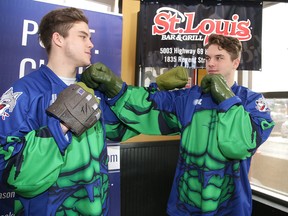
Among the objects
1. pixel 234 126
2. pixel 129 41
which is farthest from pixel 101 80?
pixel 129 41

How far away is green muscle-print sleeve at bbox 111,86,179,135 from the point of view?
1498 mm

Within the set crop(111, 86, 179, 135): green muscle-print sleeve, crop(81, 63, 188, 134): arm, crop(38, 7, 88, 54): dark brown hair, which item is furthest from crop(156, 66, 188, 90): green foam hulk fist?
crop(38, 7, 88, 54): dark brown hair

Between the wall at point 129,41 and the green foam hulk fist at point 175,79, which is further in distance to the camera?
the wall at point 129,41

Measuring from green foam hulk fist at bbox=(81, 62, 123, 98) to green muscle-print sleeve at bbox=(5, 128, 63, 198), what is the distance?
0.43 m

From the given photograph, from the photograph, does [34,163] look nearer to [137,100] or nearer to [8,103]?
[8,103]

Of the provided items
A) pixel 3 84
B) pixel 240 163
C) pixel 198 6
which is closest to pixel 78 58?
pixel 3 84

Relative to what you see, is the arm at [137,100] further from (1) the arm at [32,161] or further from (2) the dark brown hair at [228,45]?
(1) the arm at [32,161]

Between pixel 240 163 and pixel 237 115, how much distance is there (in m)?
0.34

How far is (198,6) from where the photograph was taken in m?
2.19

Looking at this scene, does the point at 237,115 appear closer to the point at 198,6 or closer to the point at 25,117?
the point at 25,117

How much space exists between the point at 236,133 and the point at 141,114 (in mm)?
523

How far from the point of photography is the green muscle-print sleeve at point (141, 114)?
1.50m

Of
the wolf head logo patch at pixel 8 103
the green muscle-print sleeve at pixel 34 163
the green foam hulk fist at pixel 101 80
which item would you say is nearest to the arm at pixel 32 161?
the green muscle-print sleeve at pixel 34 163

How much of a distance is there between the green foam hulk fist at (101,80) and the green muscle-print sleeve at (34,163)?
0.43m
